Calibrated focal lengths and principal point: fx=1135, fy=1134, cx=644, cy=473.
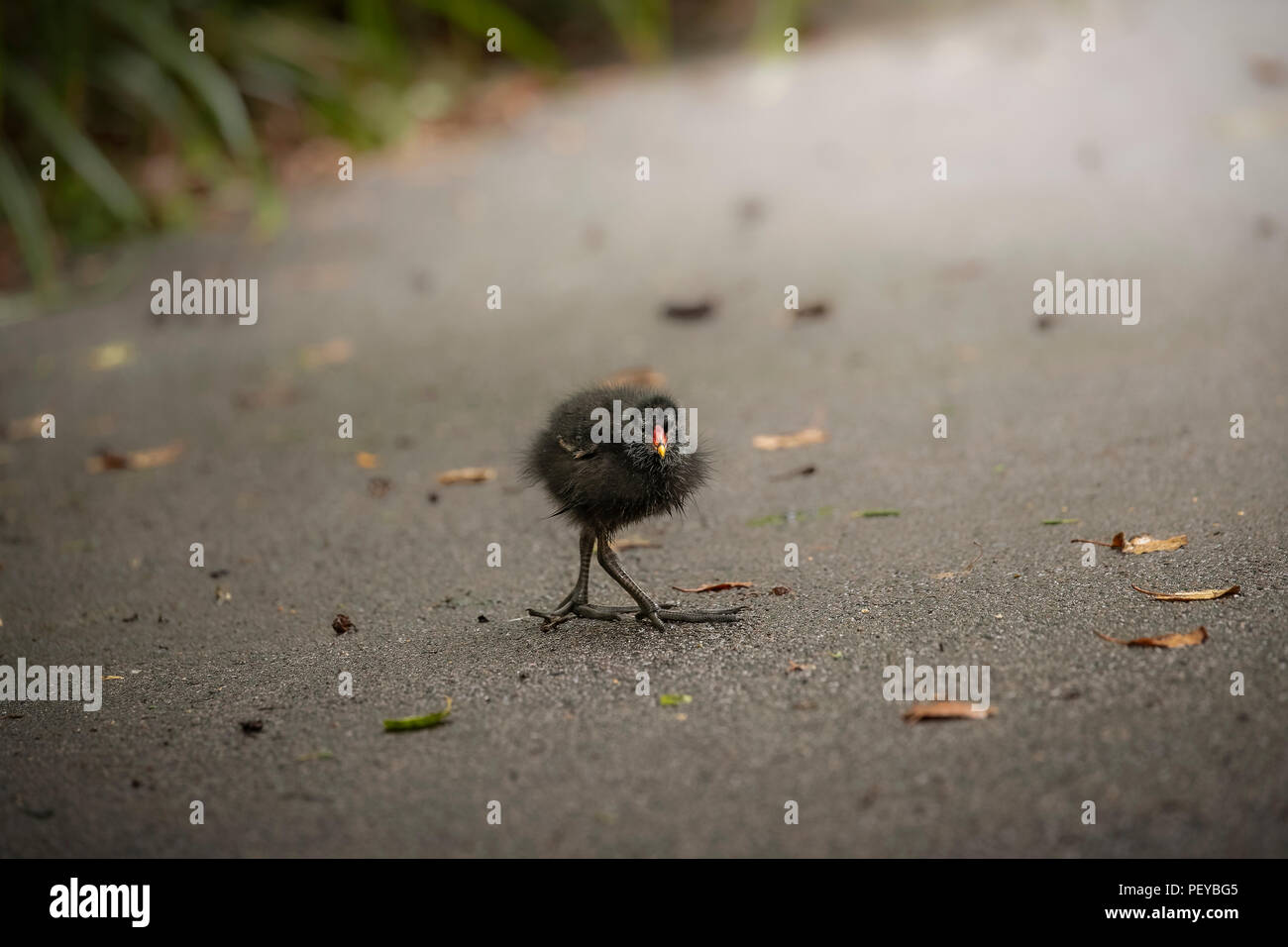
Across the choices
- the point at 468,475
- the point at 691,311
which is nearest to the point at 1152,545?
the point at 468,475

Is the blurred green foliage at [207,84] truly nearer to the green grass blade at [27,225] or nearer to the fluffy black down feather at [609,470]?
the green grass blade at [27,225]

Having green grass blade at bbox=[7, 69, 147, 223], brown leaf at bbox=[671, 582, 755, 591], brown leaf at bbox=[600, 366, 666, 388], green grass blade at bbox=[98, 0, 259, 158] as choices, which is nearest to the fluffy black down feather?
brown leaf at bbox=[671, 582, 755, 591]

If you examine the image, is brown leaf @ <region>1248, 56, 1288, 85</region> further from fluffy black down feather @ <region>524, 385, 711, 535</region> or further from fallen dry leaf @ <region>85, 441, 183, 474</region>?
fallen dry leaf @ <region>85, 441, 183, 474</region>

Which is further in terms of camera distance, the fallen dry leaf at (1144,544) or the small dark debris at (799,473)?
the small dark debris at (799,473)

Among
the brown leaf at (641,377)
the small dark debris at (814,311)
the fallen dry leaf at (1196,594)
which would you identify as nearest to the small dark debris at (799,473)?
the brown leaf at (641,377)

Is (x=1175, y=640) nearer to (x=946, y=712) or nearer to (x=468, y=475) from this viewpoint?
(x=946, y=712)
